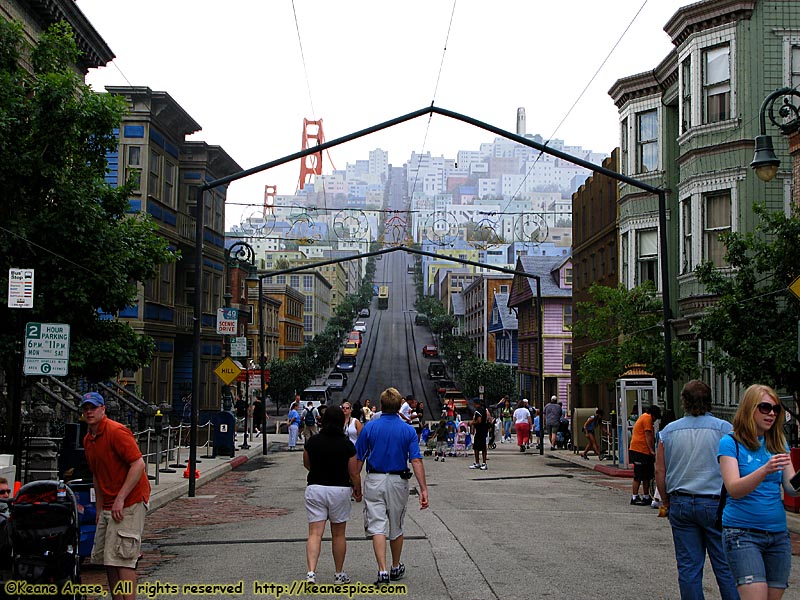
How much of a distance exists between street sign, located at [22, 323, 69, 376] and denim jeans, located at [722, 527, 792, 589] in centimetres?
1034

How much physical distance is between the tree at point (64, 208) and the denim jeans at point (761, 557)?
13.9 meters

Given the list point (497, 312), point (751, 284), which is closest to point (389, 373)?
point (497, 312)

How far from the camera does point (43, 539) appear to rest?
7500mm

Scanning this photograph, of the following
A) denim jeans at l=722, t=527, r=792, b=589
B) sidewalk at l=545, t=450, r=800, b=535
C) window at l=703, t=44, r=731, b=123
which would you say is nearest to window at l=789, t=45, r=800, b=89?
window at l=703, t=44, r=731, b=123

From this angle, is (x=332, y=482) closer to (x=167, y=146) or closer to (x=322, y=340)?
(x=167, y=146)

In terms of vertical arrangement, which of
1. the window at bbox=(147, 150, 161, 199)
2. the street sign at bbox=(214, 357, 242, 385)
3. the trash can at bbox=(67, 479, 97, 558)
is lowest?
the trash can at bbox=(67, 479, 97, 558)

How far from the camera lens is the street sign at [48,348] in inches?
541

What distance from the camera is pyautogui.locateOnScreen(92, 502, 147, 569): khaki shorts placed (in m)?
7.54

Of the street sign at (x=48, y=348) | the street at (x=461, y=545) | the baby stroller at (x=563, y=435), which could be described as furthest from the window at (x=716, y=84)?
the street sign at (x=48, y=348)

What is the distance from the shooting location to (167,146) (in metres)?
39.2

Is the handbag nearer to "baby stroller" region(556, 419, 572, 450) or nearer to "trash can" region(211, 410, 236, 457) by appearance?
"trash can" region(211, 410, 236, 457)

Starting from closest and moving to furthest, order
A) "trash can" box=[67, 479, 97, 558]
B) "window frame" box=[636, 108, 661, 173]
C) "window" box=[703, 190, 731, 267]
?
"trash can" box=[67, 479, 97, 558], "window" box=[703, 190, 731, 267], "window frame" box=[636, 108, 661, 173]

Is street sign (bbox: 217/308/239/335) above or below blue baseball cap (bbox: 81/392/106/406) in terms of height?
above

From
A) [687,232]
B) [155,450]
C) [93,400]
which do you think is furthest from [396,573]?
[687,232]
